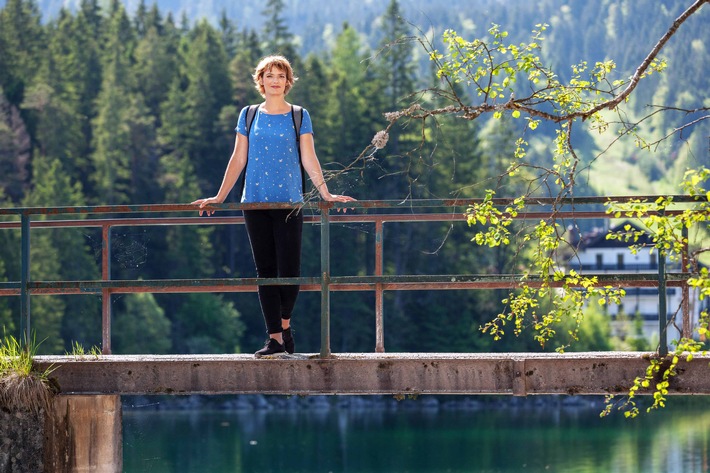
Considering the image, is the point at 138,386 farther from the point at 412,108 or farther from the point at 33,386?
the point at 412,108

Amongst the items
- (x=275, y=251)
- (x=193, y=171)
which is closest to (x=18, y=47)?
(x=193, y=171)

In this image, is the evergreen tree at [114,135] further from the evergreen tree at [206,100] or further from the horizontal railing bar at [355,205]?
the horizontal railing bar at [355,205]

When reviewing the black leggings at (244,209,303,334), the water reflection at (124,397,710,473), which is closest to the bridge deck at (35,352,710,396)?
the black leggings at (244,209,303,334)

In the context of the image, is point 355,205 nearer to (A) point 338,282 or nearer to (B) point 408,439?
(A) point 338,282

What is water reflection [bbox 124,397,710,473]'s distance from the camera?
30203 mm

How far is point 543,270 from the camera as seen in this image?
7.41 m

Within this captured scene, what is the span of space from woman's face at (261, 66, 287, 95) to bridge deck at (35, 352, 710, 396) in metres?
1.44

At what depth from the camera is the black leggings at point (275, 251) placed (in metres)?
7.69

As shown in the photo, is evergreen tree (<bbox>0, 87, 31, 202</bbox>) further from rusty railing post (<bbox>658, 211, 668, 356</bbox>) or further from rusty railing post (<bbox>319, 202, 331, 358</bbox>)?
rusty railing post (<bbox>658, 211, 668, 356</bbox>)

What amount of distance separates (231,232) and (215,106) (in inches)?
375

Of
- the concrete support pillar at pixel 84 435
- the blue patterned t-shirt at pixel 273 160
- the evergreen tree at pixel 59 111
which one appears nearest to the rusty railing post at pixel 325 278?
the blue patterned t-shirt at pixel 273 160

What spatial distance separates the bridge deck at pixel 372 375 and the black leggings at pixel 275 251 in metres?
0.32

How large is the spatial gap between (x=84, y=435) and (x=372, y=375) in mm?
1585

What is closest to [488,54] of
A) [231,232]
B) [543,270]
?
[543,270]
